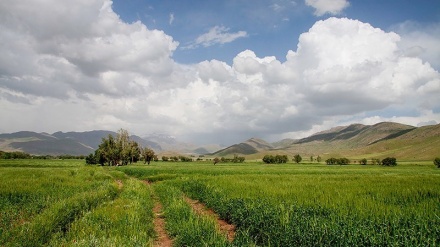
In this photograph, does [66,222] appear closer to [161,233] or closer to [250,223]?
[161,233]

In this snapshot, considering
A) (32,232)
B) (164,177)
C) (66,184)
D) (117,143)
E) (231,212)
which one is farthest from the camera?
(117,143)

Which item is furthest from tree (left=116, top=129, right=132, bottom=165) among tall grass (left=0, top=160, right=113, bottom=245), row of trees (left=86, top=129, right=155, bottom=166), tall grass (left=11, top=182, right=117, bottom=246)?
tall grass (left=11, top=182, right=117, bottom=246)

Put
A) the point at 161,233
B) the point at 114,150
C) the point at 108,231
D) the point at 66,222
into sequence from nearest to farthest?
1. the point at 108,231
2. the point at 66,222
3. the point at 161,233
4. the point at 114,150

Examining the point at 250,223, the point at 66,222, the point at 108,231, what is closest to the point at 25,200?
the point at 66,222

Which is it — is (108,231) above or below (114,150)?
below

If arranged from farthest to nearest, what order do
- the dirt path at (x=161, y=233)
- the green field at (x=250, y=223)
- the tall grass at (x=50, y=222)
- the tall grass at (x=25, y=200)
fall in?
1. the tall grass at (x=25, y=200)
2. the dirt path at (x=161, y=233)
3. the tall grass at (x=50, y=222)
4. the green field at (x=250, y=223)

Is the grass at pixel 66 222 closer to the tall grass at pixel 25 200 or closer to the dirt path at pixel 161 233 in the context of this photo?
the tall grass at pixel 25 200

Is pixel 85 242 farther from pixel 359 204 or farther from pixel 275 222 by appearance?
pixel 359 204

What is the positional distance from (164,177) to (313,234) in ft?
134

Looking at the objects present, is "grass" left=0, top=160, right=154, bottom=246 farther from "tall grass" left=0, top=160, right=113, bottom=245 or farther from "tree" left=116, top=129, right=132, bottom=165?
"tree" left=116, top=129, right=132, bottom=165

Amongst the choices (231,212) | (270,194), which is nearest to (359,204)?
(270,194)

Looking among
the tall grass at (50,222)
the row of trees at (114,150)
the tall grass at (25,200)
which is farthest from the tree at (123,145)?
the tall grass at (50,222)

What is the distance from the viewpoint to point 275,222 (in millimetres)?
11844

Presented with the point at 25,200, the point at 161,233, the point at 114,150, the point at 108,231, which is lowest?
the point at 161,233
